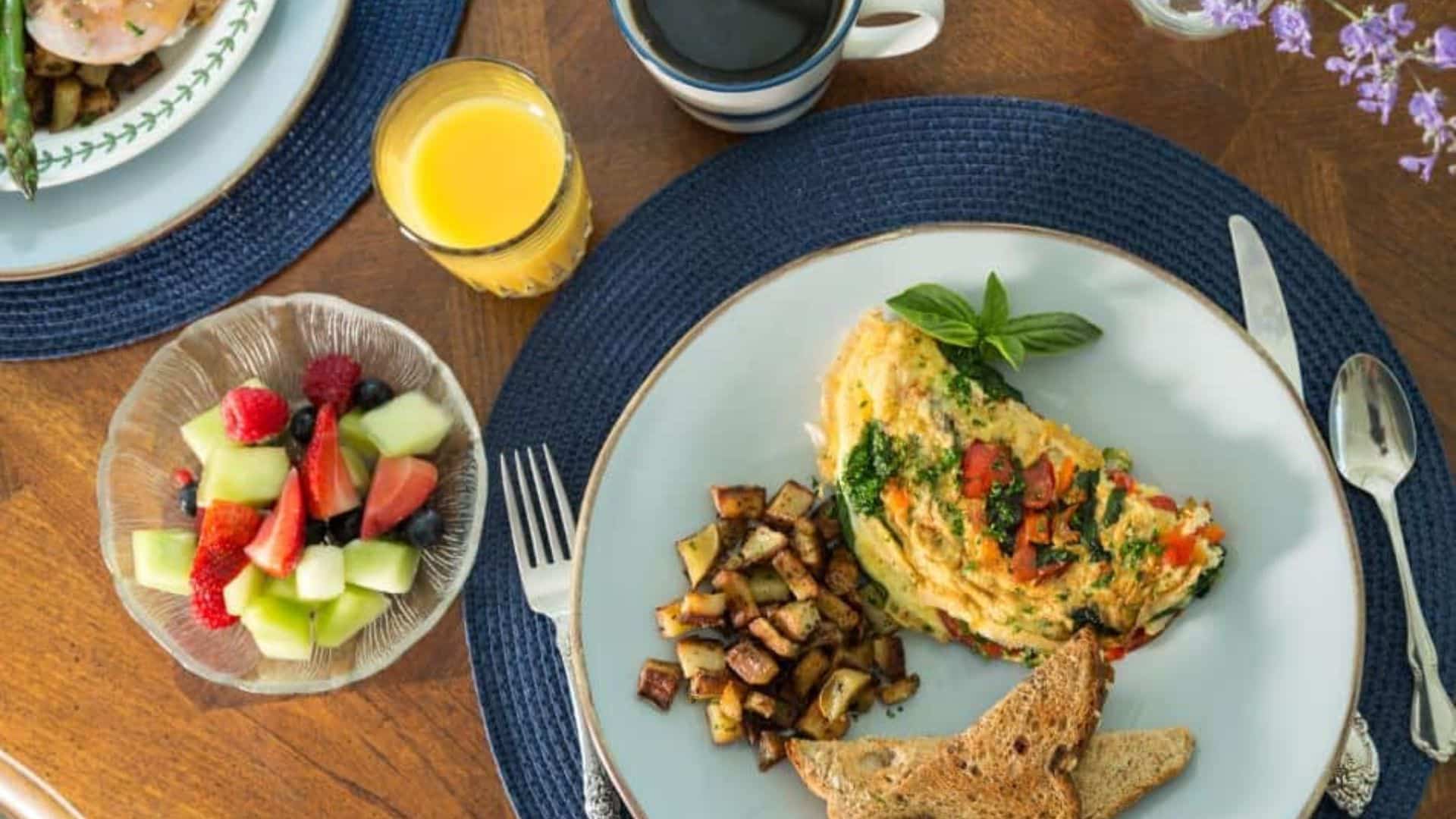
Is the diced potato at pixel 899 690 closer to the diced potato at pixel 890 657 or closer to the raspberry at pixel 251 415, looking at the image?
the diced potato at pixel 890 657

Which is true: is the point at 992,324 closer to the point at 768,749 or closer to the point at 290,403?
the point at 768,749

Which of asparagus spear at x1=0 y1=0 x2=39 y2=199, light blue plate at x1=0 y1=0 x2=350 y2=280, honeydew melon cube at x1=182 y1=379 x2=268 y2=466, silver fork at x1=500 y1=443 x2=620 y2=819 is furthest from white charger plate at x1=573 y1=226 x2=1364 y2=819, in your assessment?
asparagus spear at x1=0 y1=0 x2=39 y2=199

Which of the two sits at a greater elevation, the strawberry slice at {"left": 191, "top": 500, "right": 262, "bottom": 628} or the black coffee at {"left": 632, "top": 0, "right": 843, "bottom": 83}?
the black coffee at {"left": 632, "top": 0, "right": 843, "bottom": 83}

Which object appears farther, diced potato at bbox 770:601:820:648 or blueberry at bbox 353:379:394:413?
blueberry at bbox 353:379:394:413

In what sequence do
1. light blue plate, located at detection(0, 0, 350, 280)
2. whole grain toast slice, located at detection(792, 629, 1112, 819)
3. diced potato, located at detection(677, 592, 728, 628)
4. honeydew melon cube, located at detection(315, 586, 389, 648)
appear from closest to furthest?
whole grain toast slice, located at detection(792, 629, 1112, 819), diced potato, located at detection(677, 592, 728, 628), honeydew melon cube, located at detection(315, 586, 389, 648), light blue plate, located at detection(0, 0, 350, 280)

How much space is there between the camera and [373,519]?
1.92 meters

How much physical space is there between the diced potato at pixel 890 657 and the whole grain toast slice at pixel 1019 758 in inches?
5.1

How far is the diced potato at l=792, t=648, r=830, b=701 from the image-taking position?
1835 mm

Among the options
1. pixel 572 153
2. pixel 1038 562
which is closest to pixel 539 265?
pixel 572 153

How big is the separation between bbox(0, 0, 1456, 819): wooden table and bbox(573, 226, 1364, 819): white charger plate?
1.00ft

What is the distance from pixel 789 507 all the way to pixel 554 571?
353 millimetres

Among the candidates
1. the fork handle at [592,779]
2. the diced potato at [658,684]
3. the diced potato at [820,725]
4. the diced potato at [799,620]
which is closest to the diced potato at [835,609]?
the diced potato at [799,620]

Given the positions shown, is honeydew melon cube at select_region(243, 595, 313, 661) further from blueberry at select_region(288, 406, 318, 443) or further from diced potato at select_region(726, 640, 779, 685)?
diced potato at select_region(726, 640, 779, 685)

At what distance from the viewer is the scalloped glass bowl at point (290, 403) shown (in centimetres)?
194
